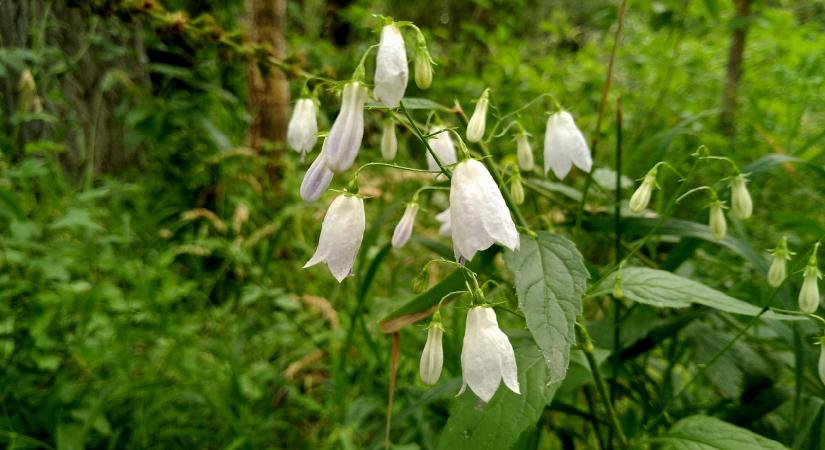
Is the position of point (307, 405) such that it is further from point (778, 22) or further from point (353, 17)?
point (353, 17)

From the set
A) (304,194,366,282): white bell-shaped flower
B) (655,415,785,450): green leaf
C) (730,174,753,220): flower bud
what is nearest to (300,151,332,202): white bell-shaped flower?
(304,194,366,282): white bell-shaped flower

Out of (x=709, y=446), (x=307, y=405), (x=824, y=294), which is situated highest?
(x=824, y=294)

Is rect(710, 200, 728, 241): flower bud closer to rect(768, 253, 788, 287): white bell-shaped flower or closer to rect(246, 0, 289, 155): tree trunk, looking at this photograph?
rect(768, 253, 788, 287): white bell-shaped flower

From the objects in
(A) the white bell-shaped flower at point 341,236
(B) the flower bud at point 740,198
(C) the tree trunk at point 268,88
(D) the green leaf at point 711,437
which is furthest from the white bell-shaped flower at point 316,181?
(C) the tree trunk at point 268,88

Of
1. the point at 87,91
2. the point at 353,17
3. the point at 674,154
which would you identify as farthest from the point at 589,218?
the point at 353,17

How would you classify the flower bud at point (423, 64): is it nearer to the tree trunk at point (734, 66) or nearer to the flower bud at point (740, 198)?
the flower bud at point (740, 198)

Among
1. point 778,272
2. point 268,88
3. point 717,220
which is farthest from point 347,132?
point 268,88

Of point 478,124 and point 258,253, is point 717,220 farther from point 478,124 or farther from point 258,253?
point 258,253
